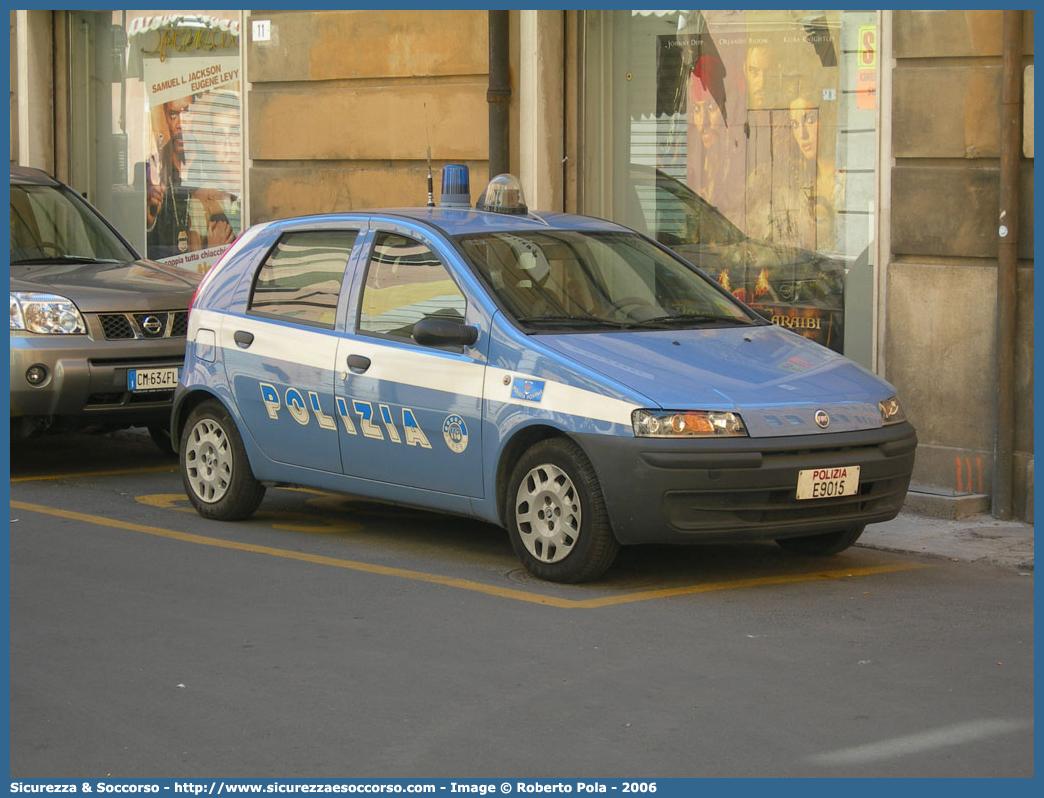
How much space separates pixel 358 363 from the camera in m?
8.16

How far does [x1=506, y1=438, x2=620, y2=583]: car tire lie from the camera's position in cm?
720

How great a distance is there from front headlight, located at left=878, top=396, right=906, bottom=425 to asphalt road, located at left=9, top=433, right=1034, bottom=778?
740mm

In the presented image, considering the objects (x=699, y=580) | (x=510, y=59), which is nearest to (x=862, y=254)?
(x=510, y=59)

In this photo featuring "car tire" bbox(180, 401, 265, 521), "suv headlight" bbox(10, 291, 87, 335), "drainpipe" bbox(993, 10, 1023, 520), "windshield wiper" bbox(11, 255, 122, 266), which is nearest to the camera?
"car tire" bbox(180, 401, 265, 521)

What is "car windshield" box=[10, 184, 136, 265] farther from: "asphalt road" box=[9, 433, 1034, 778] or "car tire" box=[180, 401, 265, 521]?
"asphalt road" box=[9, 433, 1034, 778]

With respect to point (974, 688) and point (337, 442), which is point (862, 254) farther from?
point (974, 688)

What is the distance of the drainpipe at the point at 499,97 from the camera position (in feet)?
42.1

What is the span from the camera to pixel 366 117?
1408 cm

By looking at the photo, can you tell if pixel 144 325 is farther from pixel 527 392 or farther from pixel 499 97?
pixel 527 392


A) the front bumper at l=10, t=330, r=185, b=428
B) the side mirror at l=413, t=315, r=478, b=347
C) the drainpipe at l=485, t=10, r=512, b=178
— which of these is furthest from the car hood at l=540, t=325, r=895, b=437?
the drainpipe at l=485, t=10, r=512, b=178

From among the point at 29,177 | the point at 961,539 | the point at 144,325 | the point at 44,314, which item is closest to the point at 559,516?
the point at 961,539

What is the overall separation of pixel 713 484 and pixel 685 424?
0.27 m

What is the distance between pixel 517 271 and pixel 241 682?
2843 mm

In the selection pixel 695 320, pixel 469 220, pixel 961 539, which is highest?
pixel 469 220
